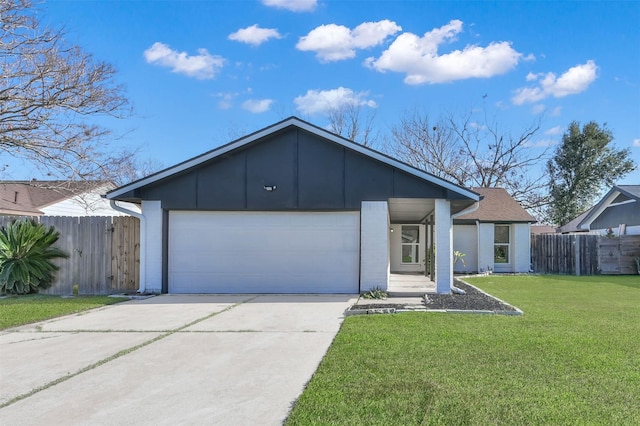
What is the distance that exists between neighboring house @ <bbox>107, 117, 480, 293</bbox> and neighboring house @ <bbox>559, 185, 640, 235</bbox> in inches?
547

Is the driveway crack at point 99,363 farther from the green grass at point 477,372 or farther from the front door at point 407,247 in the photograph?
the front door at point 407,247

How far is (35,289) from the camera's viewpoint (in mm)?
12117

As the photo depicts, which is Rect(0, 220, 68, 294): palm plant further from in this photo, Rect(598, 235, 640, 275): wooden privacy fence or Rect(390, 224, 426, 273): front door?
Rect(598, 235, 640, 275): wooden privacy fence

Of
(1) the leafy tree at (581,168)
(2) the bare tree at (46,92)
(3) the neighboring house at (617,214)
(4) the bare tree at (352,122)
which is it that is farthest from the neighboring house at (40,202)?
(1) the leafy tree at (581,168)

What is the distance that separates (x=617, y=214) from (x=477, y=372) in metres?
22.2

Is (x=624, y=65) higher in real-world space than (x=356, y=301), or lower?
higher

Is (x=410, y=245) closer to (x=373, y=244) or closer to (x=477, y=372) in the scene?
(x=373, y=244)

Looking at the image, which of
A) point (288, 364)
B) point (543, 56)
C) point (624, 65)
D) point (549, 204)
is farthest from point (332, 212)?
point (549, 204)

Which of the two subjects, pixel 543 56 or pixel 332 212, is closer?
pixel 332 212

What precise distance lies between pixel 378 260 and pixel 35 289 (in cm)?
865

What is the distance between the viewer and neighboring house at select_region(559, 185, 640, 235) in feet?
69.3

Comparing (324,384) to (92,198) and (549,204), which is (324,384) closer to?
(92,198)

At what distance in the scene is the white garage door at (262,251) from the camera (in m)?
12.1

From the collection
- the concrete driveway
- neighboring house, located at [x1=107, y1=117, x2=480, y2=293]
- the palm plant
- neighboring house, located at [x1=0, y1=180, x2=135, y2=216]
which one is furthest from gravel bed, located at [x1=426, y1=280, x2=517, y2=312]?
neighboring house, located at [x1=0, y1=180, x2=135, y2=216]
